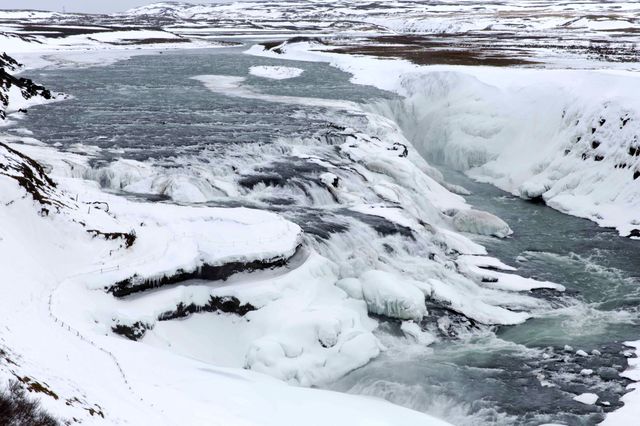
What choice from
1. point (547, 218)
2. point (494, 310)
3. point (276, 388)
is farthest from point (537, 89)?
point (276, 388)

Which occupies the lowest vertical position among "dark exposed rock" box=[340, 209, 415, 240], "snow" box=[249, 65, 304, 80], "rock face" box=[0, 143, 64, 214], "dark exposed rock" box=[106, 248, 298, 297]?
"dark exposed rock" box=[340, 209, 415, 240]

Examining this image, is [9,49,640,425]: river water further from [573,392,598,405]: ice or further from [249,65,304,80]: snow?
[249,65,304,80]: snow

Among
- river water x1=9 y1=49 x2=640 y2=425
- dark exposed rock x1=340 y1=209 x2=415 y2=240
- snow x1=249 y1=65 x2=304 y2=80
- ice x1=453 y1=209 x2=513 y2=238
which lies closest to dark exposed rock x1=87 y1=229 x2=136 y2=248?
river water x1=9 y1=49 x2=640 y2=425

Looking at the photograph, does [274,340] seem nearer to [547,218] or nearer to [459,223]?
[459,223]

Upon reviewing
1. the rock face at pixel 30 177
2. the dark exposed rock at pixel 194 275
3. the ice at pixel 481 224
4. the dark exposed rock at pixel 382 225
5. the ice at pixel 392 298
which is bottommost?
the ice at pixel 481 224

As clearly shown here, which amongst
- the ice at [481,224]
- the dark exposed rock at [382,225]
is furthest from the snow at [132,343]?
the ice at [481,224]

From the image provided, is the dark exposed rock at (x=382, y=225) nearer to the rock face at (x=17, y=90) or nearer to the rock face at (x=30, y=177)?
the rock face at (x=30, y=177)
